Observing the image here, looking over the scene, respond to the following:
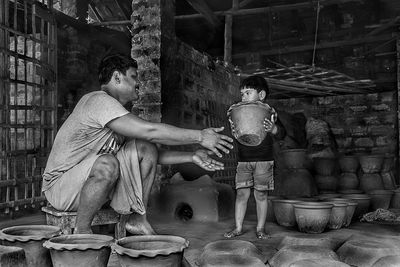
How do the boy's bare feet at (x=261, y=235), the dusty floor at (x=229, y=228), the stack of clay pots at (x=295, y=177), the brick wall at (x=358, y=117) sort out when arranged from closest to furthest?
1. the dusty floor at (x=229, y=228)
2. the boy's bare feet at (x=261, y=235)
3. the stack of clay pots at (x=295, y=177)
4. the brick wall at (x=358, y=117)

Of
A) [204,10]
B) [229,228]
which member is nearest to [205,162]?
[229,228]

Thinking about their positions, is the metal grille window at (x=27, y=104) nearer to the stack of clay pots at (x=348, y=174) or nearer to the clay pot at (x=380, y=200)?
the clay pot at (x=380, y=200)

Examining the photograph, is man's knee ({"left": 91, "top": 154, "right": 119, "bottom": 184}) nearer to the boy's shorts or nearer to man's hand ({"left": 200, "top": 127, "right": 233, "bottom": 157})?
man's hand ({"left": 200, "top": 127, "right": 233, "bottom": 157})

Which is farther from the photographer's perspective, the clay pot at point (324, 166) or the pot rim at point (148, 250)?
the clay pot at point (324, 166)

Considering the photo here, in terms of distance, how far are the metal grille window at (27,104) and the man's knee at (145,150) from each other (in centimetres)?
221

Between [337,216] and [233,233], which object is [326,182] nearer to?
[337,216]

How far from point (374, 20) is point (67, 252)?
892 cm

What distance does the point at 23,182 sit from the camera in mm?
4531

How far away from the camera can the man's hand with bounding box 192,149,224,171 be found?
2545mm

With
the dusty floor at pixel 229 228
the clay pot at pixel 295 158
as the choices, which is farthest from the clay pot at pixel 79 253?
the clay pot at pixel 295 158

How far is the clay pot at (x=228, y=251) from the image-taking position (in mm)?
2445

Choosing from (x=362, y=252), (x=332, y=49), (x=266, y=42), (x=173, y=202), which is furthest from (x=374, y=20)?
(x=362, y=252)

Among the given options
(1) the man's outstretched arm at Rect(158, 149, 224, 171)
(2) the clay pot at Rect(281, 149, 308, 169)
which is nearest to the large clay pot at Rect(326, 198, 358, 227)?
(1) the man's outstretched arm at Rect(158, 149, 224, 171)

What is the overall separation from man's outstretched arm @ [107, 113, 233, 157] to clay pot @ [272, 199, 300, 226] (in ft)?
5.19
